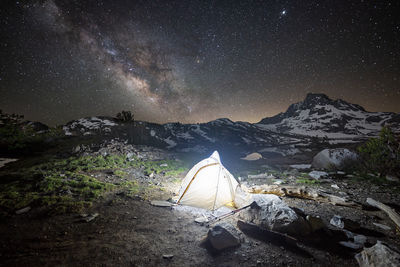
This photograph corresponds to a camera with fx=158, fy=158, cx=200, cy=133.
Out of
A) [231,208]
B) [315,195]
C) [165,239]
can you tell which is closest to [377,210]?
[315,195]

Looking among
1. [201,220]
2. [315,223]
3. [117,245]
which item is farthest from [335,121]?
[117,245]

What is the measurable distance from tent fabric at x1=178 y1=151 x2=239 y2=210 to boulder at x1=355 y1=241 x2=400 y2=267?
4.19m

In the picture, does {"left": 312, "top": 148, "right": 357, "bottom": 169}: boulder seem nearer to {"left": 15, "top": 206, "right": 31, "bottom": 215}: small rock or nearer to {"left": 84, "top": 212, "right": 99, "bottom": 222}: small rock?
{"left": 84, "top": 212, "right": 99, "bottom": 222}: small rock

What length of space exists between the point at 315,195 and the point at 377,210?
82.6 inches

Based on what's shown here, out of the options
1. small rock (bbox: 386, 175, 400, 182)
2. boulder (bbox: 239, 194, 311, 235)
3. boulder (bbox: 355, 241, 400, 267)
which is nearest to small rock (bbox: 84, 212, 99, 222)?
boulder (bbox: 239, 194, 311, 235)

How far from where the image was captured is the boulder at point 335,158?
45.5ft

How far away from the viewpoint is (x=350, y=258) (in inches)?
157

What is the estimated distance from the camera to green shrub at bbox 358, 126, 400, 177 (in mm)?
10500

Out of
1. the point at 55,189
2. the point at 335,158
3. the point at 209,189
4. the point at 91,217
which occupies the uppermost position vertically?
the point at 335,158

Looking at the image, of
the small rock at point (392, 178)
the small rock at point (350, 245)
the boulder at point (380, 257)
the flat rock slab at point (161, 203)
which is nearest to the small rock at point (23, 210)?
the flat rock slab at point (161, 203)

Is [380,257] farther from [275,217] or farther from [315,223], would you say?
[275,217]

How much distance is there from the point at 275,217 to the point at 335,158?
13.8 meters

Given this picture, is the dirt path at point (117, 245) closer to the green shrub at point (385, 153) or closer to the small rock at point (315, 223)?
the small rock at point (315, 223)

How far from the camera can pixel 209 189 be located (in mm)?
7043
